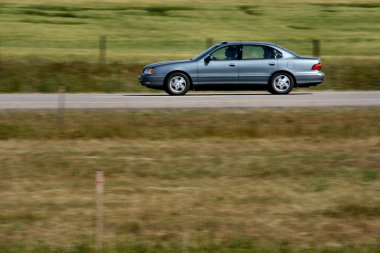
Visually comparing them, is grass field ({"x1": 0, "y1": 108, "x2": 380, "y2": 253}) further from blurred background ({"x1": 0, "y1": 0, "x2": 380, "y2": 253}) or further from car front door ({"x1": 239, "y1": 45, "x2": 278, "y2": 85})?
car front door ({"x1": 239, "y1": 45, "x2": 278, "y2": 85})

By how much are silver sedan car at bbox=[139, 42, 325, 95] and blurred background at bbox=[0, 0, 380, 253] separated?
338 cm

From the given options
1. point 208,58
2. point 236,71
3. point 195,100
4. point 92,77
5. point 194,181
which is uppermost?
point 208,58

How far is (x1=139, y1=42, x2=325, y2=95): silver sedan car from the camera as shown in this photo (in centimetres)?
2338

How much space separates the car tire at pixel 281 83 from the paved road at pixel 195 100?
0.23 meters

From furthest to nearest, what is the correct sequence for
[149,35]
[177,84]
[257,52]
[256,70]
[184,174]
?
[149,35]
[257,52]
[256,70]
[177,84]
[184,174]

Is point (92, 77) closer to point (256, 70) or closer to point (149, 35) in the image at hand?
point (256, 70)

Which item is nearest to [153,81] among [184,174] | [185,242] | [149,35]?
[184,174]

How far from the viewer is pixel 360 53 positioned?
39.8 metres

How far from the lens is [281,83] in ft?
77.9

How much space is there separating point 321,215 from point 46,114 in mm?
9711

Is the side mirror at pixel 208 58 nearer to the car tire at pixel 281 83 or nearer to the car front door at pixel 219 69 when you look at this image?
the car front door at pixel 219 69

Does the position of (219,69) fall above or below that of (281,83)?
above

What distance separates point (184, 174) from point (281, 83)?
38.6 feet

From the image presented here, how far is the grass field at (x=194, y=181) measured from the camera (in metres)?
9.11
